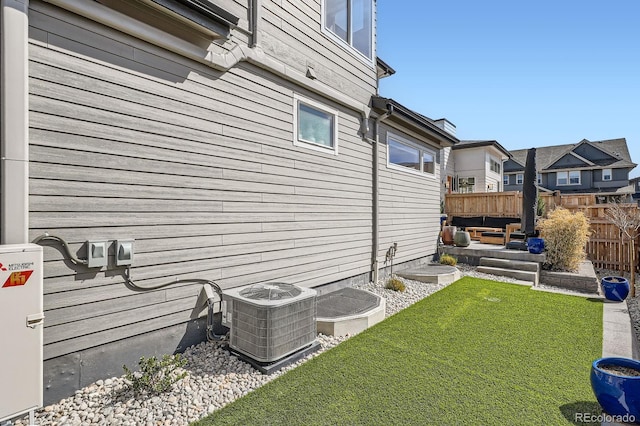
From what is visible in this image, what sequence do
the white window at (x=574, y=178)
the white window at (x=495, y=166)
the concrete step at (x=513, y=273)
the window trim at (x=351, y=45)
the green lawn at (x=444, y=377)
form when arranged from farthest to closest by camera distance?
the white window at (x=574, y=178)
the white window at (x=495, y=166)
the concrete step at (x=513, y=273)
the window trim at (x=351, y=45)
the green lawn at (x=444, y=377)

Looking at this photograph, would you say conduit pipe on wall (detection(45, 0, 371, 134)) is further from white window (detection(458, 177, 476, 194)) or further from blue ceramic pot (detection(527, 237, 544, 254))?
white window (detection(458, 177, 476, 194))

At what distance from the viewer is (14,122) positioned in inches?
88.4

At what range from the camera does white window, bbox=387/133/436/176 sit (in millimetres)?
7205

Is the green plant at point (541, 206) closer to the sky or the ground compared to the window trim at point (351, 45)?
closer to the ground

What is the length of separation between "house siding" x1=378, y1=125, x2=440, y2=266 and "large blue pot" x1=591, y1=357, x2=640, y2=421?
4545mm

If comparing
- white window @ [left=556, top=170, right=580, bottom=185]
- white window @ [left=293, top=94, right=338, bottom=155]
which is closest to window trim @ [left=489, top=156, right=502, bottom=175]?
white window @ [left=556, top=170, right=580, bottom=185]

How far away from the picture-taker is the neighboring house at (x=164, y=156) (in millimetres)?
2449

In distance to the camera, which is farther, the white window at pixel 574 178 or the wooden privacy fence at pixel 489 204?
Result: the white window at pixel 574 178

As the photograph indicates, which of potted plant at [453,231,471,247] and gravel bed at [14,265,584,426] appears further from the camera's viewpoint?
potted plant at [453,231,471,247]

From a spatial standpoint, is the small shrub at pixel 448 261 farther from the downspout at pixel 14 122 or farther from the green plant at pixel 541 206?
the downspout at pixel 14 122

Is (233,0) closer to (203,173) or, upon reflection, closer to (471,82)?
(203,173)

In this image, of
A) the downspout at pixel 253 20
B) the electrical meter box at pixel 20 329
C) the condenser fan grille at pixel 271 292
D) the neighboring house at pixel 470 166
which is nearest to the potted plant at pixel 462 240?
the condenser fan grille at pixel 271 292

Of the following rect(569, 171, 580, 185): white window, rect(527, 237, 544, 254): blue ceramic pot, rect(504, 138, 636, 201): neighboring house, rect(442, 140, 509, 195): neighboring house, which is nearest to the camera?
rect(527, 237, 544, 254): blue ceramic pot

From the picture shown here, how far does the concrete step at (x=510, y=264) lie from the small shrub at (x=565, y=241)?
623mm
